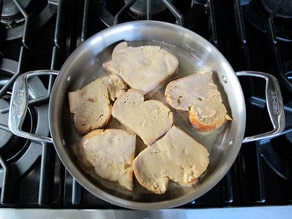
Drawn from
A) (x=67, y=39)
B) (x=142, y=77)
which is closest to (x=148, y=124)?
(x=142, y=77)

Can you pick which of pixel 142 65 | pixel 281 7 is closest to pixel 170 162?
pixel 142 65

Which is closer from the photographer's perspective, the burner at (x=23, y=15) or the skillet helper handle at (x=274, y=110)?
the skillet helper handle at (x=274, y=110)

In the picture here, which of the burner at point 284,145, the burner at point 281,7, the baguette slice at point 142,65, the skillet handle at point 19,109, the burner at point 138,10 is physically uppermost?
the burner at point 281,7

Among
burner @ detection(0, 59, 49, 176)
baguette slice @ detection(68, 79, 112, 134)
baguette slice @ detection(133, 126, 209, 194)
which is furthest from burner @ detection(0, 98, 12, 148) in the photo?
baguette slice @ detection(133, 126, 209, 194)

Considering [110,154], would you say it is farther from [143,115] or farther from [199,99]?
[199,99]

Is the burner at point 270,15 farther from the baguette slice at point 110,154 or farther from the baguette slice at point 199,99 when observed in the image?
the baguette slice at point 110,154

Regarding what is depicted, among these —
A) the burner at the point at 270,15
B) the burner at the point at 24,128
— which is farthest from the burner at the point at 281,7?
the burner at the point at 24,128

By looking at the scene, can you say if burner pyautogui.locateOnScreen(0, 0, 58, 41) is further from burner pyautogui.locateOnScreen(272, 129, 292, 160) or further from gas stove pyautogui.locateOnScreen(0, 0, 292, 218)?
burner pyautogui.locateOnScreen(272, 129, 292, 160)
